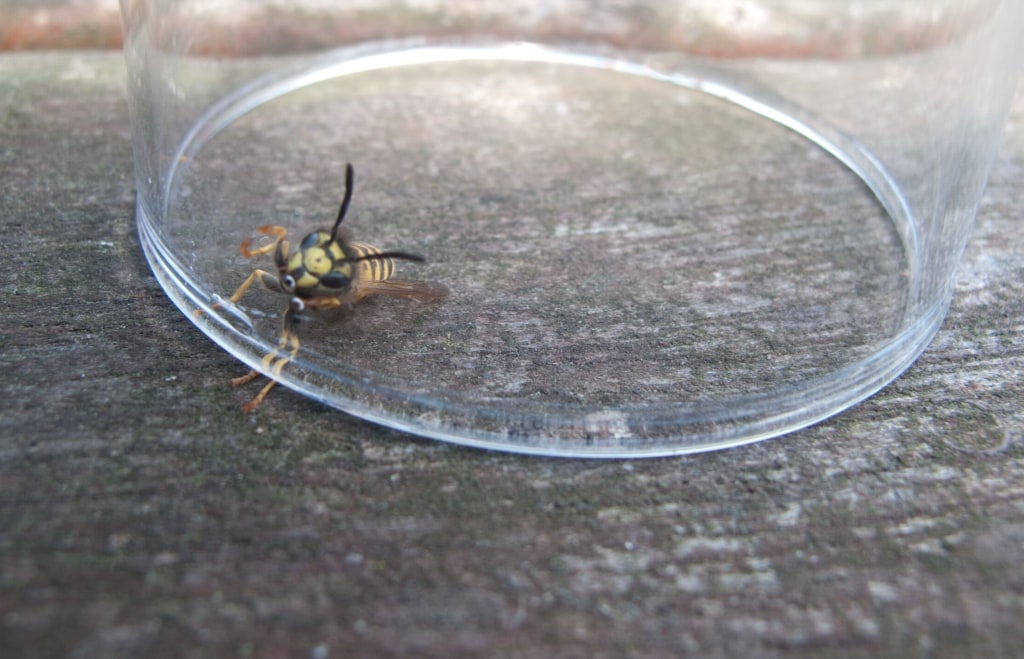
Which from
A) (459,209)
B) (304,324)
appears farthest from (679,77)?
(304,324)

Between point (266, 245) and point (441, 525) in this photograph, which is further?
point (266, 245)

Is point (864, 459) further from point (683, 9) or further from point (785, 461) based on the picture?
point (683, 9)

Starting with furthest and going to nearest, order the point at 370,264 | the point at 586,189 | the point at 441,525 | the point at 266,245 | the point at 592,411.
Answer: the point at 586,189, the point at 266,245, the point at 370,264, the point at 592,411, the point at 441,525

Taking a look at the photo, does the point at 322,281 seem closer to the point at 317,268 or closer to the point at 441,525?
the point at 317,268

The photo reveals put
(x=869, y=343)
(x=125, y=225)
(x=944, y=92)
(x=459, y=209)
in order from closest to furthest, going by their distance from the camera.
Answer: (x=869, y=343) < (x=125, y=225) < (x=459, y=209) < (x=944, y=92)

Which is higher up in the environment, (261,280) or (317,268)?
(317,268)

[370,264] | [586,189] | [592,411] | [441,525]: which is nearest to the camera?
[441,525]

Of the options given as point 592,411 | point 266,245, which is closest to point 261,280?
point 266,245
